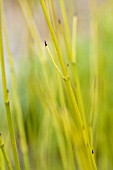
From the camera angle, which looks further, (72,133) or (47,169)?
(47,169)

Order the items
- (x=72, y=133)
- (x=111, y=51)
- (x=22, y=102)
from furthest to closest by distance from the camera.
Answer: (x=22, y=102) < (x=111, y=51) < (x=72, y=133)

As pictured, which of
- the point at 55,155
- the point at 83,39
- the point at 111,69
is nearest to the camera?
the point at 55,155

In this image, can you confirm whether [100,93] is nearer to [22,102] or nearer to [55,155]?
[55,155]

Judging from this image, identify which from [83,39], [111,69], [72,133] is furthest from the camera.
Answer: [83,39]

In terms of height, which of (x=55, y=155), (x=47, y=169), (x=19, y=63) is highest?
(x=19, y=63)

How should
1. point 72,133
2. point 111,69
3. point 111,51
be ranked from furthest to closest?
1. point 111,51
2. point 111,69
3. point 72,133

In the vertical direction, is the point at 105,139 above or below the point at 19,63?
below

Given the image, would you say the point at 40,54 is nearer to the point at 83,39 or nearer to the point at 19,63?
the point at 19,63

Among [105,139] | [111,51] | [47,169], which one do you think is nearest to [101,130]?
[105,139]

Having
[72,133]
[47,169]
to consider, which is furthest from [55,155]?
[72,133]
